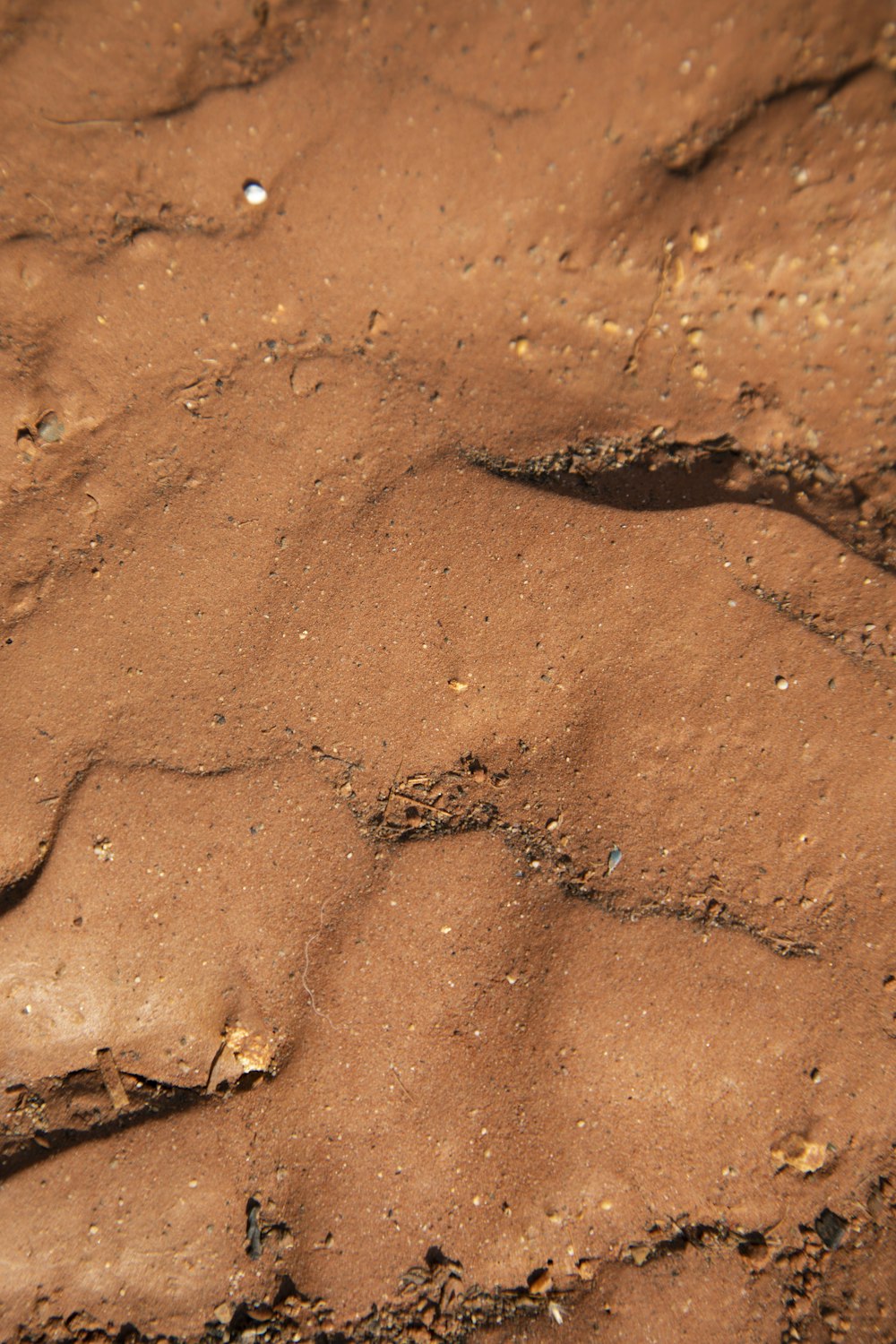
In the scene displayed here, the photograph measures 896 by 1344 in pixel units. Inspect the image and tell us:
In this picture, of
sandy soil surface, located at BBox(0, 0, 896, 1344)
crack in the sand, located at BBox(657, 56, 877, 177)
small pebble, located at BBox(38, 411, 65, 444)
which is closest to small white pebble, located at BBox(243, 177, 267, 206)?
sandy soil surface, located at BBox(0, 0, 896, 1344)

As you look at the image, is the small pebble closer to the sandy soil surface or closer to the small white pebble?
the sandy soil surface

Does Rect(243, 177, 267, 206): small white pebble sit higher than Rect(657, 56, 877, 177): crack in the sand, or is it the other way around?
Rect(657, 56, 877, 177): crack in the sand

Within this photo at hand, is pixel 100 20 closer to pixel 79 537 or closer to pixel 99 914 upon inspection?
pixel 79 537

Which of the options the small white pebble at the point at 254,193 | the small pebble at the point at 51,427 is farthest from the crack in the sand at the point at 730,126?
the small pebble at the point at 51,427

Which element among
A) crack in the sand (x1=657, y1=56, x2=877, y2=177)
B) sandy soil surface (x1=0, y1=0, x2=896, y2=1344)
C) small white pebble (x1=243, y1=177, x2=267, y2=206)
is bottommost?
sandy soil surface (x1=0, y1=0, x2=896, y2=1344)

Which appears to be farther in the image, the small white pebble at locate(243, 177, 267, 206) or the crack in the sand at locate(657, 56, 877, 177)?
the small white pebble at locate(243, 177, 267, 206)

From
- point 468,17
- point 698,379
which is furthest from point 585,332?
point 468,17

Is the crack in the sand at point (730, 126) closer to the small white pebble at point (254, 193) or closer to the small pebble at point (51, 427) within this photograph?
the small white pebble at point (254, 193)

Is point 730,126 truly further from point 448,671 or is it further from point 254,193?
point 448,671
